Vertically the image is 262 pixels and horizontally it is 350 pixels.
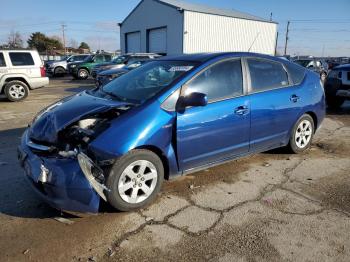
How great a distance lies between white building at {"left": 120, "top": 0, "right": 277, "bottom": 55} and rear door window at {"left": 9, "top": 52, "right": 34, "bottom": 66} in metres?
18.3

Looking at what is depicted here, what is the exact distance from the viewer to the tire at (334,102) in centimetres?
1023

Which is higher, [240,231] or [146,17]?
[146,17]

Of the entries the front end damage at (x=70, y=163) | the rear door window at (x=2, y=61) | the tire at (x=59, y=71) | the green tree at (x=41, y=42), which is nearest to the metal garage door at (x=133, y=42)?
the tire at (x=59, y=71)

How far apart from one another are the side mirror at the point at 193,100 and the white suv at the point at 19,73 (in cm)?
944

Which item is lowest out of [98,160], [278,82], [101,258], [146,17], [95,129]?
[101,258]

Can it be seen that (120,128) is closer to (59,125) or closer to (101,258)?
(59,125)

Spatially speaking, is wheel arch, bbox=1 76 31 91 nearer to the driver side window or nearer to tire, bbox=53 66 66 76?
the driver side window

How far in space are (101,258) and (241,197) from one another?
184 centimetres

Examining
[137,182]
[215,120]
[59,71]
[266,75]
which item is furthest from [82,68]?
[137,182]

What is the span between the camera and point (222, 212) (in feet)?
12.0

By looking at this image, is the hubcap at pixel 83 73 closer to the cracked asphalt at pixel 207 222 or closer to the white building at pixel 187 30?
the white building at pixel 187 30

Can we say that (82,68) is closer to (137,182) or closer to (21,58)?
(21,58)

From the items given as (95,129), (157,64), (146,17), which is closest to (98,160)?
(95,129)

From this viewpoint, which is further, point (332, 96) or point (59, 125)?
point (332, 96)
